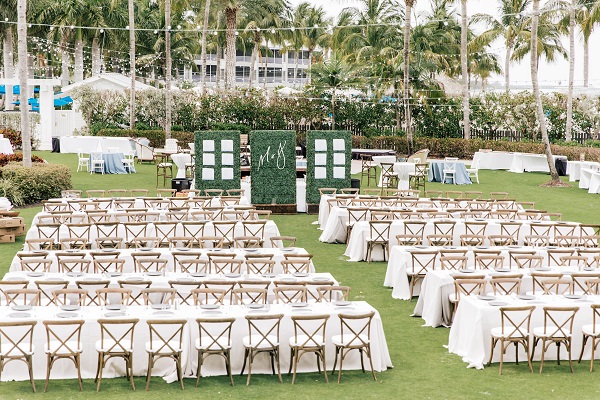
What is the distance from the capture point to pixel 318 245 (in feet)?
62.7

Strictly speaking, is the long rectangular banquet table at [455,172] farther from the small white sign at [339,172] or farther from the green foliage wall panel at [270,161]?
Result: the green foliage wall panel at [270,161]

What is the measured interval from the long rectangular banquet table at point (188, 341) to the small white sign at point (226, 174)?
12.5 m

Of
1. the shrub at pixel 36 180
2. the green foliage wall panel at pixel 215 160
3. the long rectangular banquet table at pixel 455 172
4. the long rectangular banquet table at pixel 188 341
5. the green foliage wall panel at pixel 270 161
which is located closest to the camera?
the long rectangular banquet table at pixel 188 341

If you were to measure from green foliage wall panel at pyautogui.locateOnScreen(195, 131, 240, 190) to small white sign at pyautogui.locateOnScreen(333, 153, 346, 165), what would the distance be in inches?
101

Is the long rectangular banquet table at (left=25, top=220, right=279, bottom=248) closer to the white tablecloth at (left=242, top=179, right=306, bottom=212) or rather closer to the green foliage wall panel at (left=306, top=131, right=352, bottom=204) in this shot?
the green foliage wall panel at (left=306, top=131, right=352, bottom=204)

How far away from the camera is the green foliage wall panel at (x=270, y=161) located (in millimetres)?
22797

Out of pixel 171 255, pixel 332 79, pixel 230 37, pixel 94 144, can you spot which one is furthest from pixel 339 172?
pixel 230 37

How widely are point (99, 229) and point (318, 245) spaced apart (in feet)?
16.0

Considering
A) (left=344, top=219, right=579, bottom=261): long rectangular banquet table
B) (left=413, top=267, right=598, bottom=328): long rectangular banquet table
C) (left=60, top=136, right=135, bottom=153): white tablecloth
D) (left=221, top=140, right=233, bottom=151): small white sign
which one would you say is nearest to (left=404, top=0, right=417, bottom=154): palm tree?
(left=60, top=136, right=135, bottom=153): white tablecloth

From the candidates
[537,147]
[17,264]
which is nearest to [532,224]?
[17,264]

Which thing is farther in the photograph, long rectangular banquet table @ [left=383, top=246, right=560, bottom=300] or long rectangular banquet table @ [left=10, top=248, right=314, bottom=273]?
long rectangular banquet table @ [left=383, top=246, right=560, bottom=300]

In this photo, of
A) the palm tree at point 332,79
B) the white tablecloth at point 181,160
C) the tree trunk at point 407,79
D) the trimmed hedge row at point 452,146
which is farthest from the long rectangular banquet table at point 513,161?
the white tablecloth at point 181,160

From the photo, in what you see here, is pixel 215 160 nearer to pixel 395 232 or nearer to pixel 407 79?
Result: pixel 395 232

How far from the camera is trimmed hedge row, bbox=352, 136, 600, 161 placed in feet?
124
